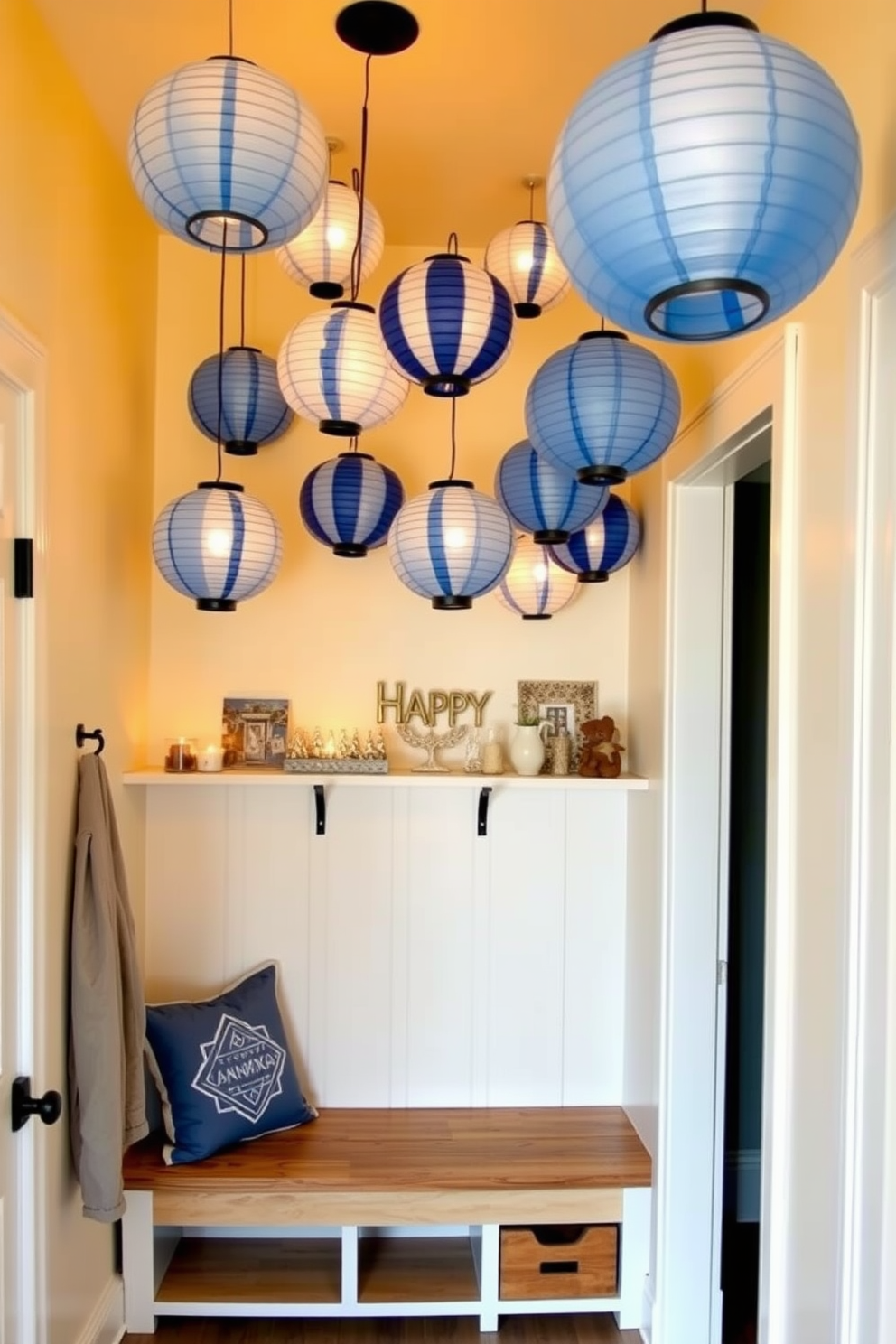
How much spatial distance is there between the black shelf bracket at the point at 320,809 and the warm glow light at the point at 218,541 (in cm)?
Answer: 89

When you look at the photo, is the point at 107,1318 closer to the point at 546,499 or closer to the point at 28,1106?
the point at 28,1106

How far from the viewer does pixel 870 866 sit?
1248 mm

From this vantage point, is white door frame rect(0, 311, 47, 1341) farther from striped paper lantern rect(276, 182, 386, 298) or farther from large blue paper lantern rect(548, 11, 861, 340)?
large blue paper lantern rect(548, 11, 861, 340)

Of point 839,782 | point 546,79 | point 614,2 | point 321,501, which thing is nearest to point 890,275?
point 839,782

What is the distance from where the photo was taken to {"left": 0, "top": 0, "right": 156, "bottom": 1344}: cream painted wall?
1.76 metres

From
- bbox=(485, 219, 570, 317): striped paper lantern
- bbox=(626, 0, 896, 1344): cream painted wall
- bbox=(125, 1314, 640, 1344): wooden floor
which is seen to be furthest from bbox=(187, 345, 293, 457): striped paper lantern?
bbox=(125, 1314, 640, 1344): wooden floor

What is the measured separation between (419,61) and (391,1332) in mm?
2982

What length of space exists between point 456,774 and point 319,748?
395 millimetres

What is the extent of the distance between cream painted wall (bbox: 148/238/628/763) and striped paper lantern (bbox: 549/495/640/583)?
471 mm

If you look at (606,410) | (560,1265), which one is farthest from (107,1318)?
(606,410)

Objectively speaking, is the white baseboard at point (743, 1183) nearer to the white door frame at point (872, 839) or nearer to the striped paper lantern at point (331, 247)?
the white door frame at point (872, 839)

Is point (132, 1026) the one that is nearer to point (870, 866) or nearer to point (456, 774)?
point (456, 774)

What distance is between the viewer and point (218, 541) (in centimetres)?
197

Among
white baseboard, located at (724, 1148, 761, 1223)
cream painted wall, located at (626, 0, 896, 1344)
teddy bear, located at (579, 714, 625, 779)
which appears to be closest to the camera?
cream painted wall, located at (626, 0, 896, 1344)
